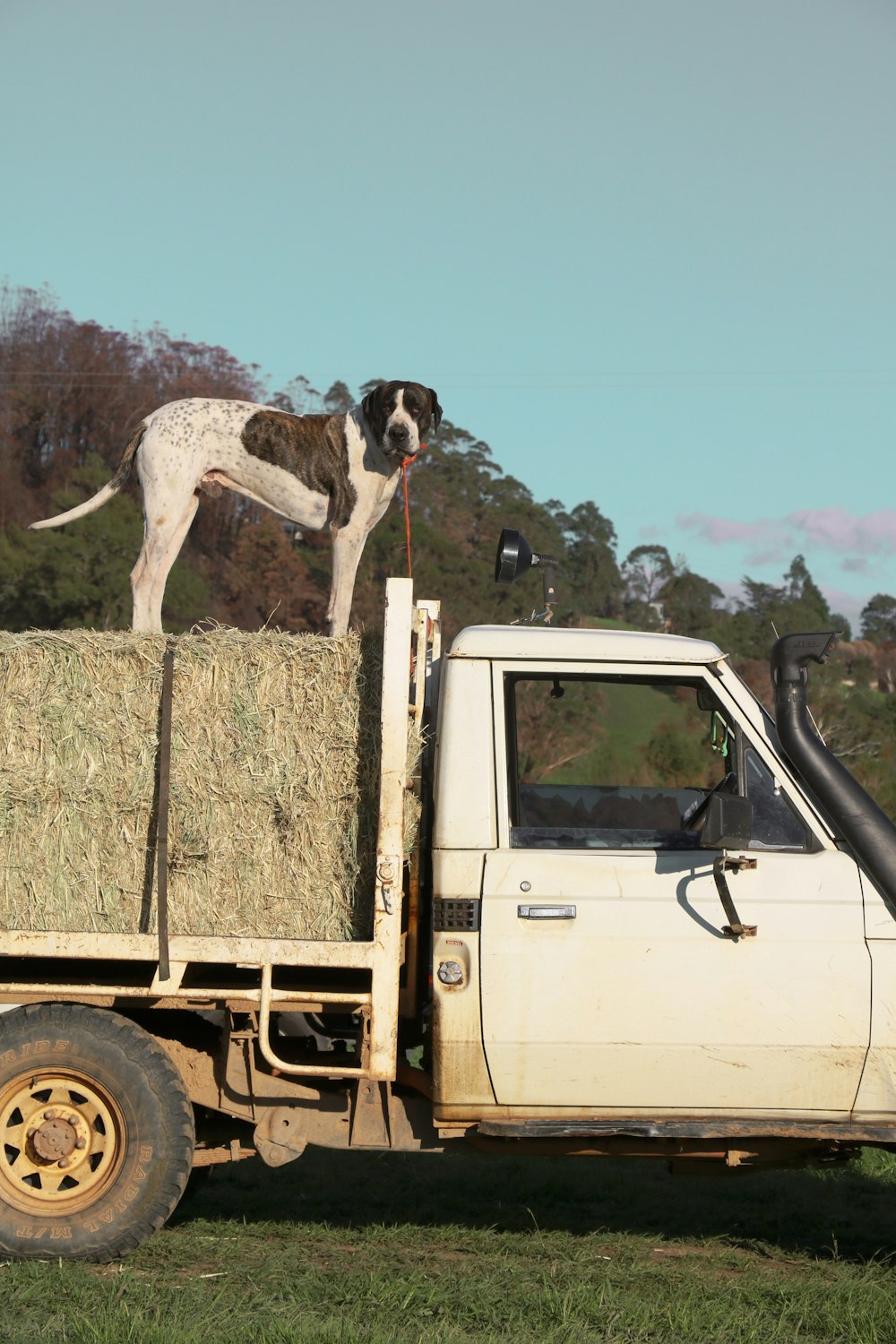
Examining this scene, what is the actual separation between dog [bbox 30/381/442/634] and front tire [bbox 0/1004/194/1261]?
2.60m

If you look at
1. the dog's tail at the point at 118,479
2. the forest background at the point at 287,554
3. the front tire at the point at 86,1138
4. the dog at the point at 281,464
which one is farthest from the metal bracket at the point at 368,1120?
the forest background at the point at 287,554

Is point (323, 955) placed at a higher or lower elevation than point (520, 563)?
lower

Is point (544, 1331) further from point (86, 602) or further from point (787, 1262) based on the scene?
point (86, 602)

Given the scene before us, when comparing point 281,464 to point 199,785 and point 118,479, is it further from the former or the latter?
point 199,785

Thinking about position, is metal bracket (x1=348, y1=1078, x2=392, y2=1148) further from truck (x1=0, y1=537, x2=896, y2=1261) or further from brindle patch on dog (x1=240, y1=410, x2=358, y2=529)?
brindle patch on dog (x1=240, y1=410, x2=358, y2=529)

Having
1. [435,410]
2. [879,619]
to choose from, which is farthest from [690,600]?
[435,410]

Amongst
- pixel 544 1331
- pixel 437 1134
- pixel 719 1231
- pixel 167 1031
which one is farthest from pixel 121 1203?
pixel 719 1231

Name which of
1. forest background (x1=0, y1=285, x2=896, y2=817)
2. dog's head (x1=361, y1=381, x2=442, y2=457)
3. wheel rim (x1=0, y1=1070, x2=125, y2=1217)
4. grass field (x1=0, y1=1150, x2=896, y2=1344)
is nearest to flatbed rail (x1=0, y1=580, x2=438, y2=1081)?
wheel rim (x1=0, y1=1070, x2=125, y2=1217)

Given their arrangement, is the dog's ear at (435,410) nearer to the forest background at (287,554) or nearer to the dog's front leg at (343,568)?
the dog's front leg at (343,568)

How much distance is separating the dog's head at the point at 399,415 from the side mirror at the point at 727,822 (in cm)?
315

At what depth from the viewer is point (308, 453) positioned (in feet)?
23.7

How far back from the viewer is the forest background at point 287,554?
2900cm

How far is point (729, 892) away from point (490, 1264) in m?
1.75

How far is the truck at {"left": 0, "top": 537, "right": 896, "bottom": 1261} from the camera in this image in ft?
16.0
